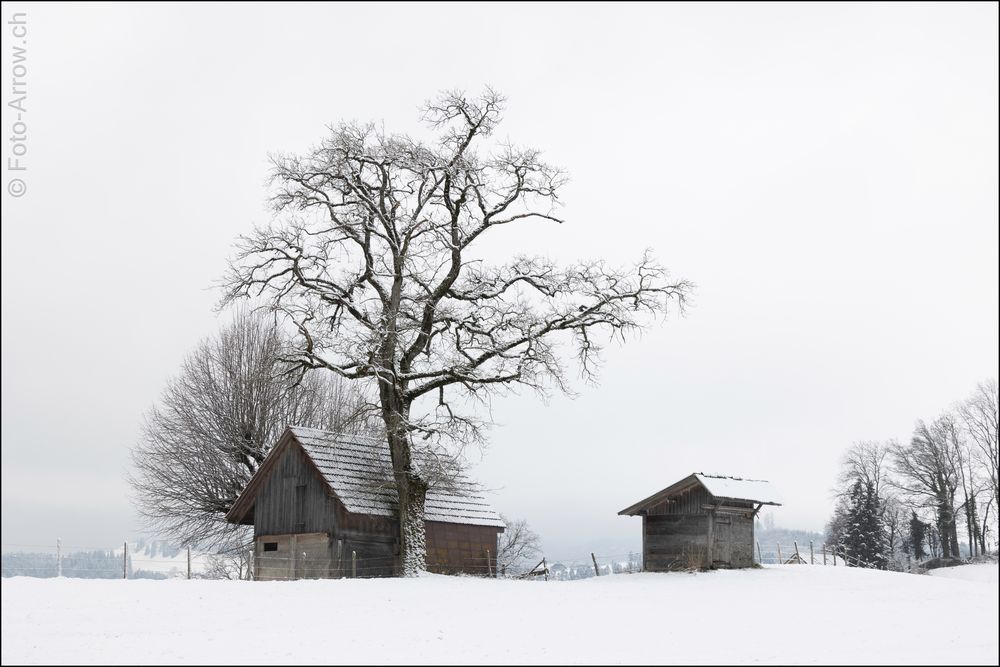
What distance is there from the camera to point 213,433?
45.6 metres

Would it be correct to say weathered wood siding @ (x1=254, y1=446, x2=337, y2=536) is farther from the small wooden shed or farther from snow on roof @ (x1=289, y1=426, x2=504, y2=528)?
the small wooden shed

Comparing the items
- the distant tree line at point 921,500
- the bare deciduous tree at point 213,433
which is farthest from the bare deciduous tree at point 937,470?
the bare deciduous tree at point 213,433

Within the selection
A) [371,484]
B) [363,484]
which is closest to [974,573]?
[371,484]

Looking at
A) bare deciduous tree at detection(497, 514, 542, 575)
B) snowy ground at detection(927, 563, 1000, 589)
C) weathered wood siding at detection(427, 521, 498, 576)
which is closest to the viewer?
weathered wood siding at detection(427, 521, 498, 576)

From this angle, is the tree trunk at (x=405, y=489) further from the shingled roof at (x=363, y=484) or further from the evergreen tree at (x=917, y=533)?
the evergreen tree at (x=917, y=533)

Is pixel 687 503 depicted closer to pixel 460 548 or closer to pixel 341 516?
pixel 460 548

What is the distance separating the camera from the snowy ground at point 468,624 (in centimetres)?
1720

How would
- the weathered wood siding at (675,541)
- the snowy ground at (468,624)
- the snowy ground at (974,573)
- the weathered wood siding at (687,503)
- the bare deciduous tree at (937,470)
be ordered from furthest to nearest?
1. the bare deciduous tree at (937,470)
2. the weathered wood siding at (687,503)
3. the snowy ground at (974,573)
4. the weathered wood siding at (675,541)
5. the snowy ground at (468,624)

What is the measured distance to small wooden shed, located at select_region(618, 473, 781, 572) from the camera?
3906 cm

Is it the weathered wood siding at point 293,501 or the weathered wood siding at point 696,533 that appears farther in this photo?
the weathered wood siding at point 696,533

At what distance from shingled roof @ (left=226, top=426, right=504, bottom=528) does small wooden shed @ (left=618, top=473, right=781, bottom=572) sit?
649cm

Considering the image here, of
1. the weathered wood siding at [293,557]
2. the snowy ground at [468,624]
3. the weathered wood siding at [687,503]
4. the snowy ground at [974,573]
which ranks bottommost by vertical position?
the snowy ground at [974,573]

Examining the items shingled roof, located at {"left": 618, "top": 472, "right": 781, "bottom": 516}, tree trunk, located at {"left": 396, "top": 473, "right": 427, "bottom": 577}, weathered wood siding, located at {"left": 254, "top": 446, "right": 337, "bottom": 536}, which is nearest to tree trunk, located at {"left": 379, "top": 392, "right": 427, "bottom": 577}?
tree trunk, located at {"left": 396, "top": 473, "right": 427, "bottom": 577}

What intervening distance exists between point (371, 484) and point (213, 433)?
12886 mm
